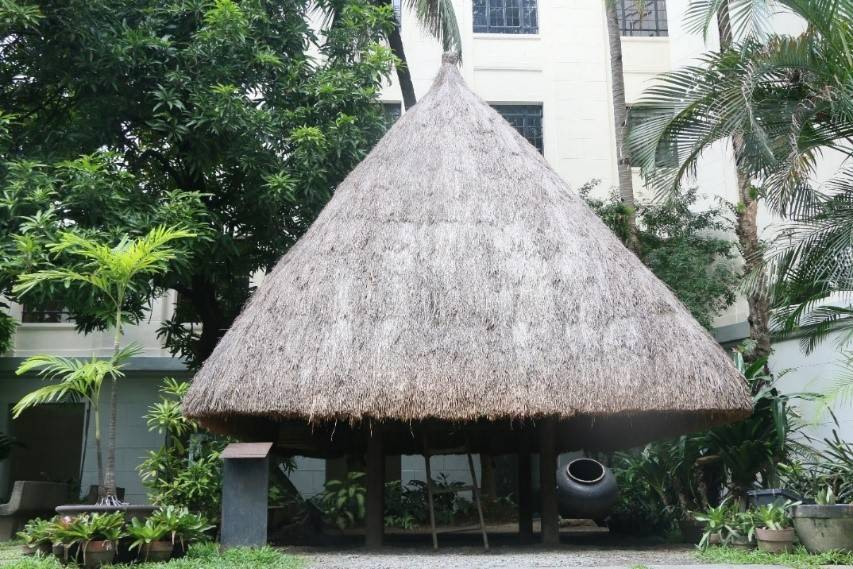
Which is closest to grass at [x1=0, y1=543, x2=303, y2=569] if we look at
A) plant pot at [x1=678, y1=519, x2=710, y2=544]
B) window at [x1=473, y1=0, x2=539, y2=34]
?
plant pot at [x1=678, y1=519, x2=710, y2=544]

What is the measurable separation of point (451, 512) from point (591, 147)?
7449mm

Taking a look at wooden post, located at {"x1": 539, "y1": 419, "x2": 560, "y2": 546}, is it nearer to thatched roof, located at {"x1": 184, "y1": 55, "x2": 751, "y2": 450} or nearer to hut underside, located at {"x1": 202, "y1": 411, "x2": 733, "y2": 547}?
hut underside, located at {"x1": 202, "y1": 411, "x2": 733, "y2": 547}

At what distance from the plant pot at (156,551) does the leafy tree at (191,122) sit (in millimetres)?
3474

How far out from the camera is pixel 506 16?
685 inches

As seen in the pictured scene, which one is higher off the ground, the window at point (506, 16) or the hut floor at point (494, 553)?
the window at point (506, 16)

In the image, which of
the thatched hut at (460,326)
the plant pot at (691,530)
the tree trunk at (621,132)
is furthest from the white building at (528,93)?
the thatched hut at (460,326)

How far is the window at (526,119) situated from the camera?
1675cm

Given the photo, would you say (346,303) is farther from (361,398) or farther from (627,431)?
(627,431)

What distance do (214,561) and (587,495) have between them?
15.2ft

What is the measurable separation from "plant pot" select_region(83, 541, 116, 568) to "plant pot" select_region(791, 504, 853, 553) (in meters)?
5.41

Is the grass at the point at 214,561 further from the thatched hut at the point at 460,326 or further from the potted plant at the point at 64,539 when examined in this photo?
the thatched hut at the point at 460,326

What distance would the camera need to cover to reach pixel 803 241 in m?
8.77

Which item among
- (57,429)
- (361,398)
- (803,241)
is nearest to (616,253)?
(803,241)

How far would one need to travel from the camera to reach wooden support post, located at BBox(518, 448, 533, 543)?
32.8ft
